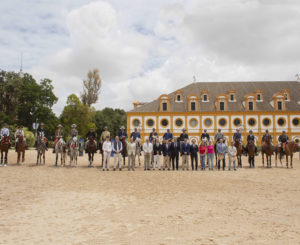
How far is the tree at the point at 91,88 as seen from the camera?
2391 inches

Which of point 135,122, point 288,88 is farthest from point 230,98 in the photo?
point 135,122

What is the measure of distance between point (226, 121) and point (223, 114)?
4.04 ft

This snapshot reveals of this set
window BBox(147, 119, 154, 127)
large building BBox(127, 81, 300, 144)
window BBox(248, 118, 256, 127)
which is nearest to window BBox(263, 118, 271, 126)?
large building BBox(127, 81, 300, 144)

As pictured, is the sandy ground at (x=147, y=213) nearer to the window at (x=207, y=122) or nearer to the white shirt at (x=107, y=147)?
the white shirt at (x=107, y=147)

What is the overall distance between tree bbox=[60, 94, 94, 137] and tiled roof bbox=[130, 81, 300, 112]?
1104 centimetres

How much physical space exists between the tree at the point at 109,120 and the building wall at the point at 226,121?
52.9ft

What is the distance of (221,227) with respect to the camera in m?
5.75

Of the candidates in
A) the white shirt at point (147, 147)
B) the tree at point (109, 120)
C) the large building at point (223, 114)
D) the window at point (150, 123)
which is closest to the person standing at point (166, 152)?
the white shirt at point (147, 147)

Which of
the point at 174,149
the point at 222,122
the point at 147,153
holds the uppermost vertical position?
the point at 222,122

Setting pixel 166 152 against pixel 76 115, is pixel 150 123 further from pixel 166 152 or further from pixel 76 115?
pixel 166 152

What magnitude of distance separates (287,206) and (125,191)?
16.4 ft

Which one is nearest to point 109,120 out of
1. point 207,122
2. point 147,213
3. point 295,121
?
Answer: point 207,122

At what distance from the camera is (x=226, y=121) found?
45281 mm

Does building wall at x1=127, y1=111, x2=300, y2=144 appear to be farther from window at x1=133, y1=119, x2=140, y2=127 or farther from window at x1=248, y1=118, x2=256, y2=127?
window at x1=133, y1=119, x2=140, y2=127
